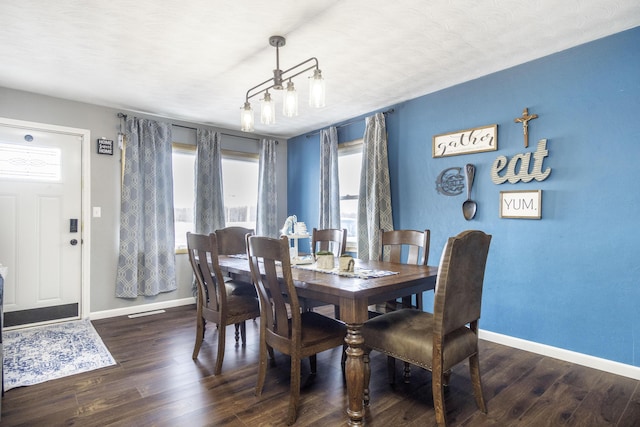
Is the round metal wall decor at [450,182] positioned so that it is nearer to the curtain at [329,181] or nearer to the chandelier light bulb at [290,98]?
the curtain at [329,181]

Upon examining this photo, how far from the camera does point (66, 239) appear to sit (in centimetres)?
366

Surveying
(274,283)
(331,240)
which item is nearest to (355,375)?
(274,283)

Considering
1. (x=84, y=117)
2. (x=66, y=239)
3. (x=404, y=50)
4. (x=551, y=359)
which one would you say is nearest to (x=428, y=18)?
(x=404, y=50)

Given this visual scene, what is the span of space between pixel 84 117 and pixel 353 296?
12.2 ft

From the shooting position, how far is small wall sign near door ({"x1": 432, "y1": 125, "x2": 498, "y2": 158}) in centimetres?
303

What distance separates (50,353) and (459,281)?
10.5ft

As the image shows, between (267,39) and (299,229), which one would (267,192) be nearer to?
A: (299,229)

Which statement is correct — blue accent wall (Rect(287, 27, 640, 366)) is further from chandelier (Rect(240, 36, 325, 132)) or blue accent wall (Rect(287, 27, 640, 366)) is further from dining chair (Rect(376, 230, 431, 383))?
chandelier (Rect(240, 36, 325, 132))

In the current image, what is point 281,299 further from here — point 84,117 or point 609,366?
point 84,117

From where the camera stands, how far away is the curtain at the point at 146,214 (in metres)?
3.86

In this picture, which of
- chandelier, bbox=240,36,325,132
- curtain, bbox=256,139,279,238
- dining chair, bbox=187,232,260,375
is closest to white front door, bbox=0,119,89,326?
dining chair, bbox=187,232,260,375

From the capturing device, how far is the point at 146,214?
3.99 meters

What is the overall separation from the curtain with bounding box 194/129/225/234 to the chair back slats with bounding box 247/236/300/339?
2.53 meters

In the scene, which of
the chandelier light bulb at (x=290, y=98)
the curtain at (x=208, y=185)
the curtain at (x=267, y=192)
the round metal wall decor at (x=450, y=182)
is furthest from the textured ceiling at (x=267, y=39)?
the curtain at (x=267, y=192)
